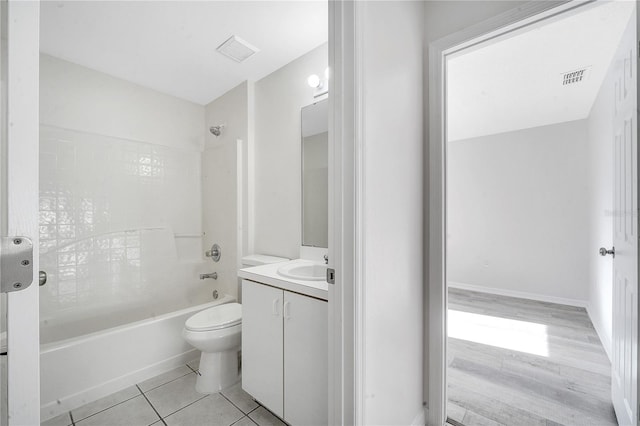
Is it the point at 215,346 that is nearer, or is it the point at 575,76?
the point at 215,346

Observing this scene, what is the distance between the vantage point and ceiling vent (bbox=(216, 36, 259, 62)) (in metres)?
1.97

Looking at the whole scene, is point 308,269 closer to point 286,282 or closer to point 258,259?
point 286,282

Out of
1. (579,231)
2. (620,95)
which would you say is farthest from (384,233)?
(579,231)

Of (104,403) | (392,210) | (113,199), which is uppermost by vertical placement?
(113,199)

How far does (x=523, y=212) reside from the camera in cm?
380

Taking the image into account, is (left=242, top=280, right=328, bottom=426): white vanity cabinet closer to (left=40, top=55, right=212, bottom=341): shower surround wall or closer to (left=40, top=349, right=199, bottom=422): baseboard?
(left=40, top=349, right=199, bottom=422): baseboard

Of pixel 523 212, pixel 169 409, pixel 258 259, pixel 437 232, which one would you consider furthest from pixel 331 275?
pixel 523 212

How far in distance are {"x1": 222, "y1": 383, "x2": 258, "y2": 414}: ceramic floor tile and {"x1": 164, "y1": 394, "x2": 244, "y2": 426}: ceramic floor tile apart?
3 centimetres

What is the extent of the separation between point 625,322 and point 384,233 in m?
1.26

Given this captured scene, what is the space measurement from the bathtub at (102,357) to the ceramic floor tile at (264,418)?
87 centimetres

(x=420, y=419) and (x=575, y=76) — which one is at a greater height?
(x=575, y=76)

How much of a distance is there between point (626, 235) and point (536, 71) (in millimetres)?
1820

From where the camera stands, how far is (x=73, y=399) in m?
1.63

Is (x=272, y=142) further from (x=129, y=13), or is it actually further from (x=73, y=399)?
(x=73, y=399)
